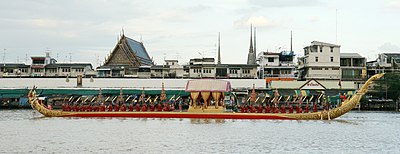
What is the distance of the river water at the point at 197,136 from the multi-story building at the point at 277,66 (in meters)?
36.4

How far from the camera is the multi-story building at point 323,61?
79.0 meters

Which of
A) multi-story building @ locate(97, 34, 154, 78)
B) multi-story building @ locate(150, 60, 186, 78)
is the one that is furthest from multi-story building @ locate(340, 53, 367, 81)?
multi-story building @ locate(97, 34, 154, 78)

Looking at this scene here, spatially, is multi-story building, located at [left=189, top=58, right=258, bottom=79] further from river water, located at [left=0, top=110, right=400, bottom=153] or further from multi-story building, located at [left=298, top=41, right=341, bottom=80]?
river water, located at [left=0, top=110, right=400, bottom=153]

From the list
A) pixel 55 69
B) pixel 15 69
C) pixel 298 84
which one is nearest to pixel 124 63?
pixel 55 69

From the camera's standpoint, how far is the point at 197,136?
3559 cm

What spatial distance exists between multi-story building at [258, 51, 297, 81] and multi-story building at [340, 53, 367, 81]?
7261 mm

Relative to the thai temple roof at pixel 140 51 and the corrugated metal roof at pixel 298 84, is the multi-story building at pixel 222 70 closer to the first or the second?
the corrugated metal roof at pixel 298 84

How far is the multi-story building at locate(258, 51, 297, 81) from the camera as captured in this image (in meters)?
83.9

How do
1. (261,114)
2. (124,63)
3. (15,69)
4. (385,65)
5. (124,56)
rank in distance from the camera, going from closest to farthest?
1. (261,114)
2. (385,65)
3. (15,69)
4. (124,56)
5. (124,63)

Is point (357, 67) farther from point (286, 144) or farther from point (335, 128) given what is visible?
point (286, 144)

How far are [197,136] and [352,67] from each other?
48.2m

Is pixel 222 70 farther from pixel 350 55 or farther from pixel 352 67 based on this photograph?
pixel 352 67

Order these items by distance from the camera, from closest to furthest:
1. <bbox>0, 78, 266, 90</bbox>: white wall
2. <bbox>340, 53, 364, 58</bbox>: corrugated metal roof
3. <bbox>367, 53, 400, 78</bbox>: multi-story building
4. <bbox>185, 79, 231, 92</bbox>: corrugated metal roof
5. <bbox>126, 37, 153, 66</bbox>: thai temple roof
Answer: <bbox>185, 79, 231, 92</bbox>: corrugated metal roof, <bbox>0, 78, 266, 90</bbox>: white wall, <bbox>367, 53, 400, 78</bbox>: multi-story building, <bbox>340, 53, 364, 58</bbox>: corrugated metal roof, <bbox>126, 37, 153, 66</bbox>: thai temple roof

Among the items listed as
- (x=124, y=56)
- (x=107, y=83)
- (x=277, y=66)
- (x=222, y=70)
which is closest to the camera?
(x=107, y=83)
